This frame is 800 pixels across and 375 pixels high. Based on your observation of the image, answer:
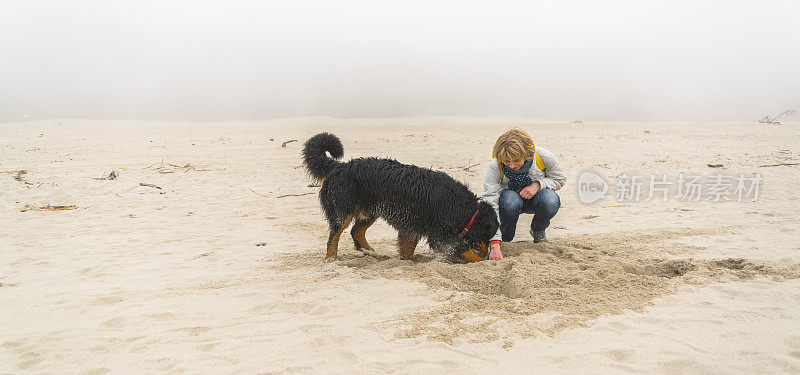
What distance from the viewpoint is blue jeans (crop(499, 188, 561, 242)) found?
17.3ft

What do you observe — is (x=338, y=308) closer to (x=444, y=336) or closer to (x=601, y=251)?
(x=444, y=336)

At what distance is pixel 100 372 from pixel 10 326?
1256mm

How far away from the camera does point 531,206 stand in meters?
5.48

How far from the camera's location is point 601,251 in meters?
5.13

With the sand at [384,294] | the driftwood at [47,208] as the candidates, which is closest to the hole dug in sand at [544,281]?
the sand at [384,294]

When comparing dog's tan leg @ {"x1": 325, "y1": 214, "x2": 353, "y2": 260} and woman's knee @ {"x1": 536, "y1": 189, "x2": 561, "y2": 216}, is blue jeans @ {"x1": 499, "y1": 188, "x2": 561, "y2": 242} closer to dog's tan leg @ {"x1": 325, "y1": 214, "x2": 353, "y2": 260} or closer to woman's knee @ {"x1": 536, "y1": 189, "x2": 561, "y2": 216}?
woman's knee @ {"x1": 536, "y1": 189, "x2": 561, "y2": 216}

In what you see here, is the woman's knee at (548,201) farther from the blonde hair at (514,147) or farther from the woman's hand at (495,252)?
the woman's hand at (495,252)

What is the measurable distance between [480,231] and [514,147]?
0.97 m

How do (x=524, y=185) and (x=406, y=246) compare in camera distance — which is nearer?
(x=406, y=246)

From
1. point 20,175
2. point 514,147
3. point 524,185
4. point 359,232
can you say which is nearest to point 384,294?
point 359,232

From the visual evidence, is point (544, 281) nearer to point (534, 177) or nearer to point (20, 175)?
point (534, 177)

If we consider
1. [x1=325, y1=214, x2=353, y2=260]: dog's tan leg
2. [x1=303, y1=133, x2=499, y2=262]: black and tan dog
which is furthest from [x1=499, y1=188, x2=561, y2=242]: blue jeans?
[x1=325, y1=214, x2=353, y2=260]: dog's tan leg

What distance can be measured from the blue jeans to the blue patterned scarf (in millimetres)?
90

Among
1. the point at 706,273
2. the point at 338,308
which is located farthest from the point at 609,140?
the point at 338,308
